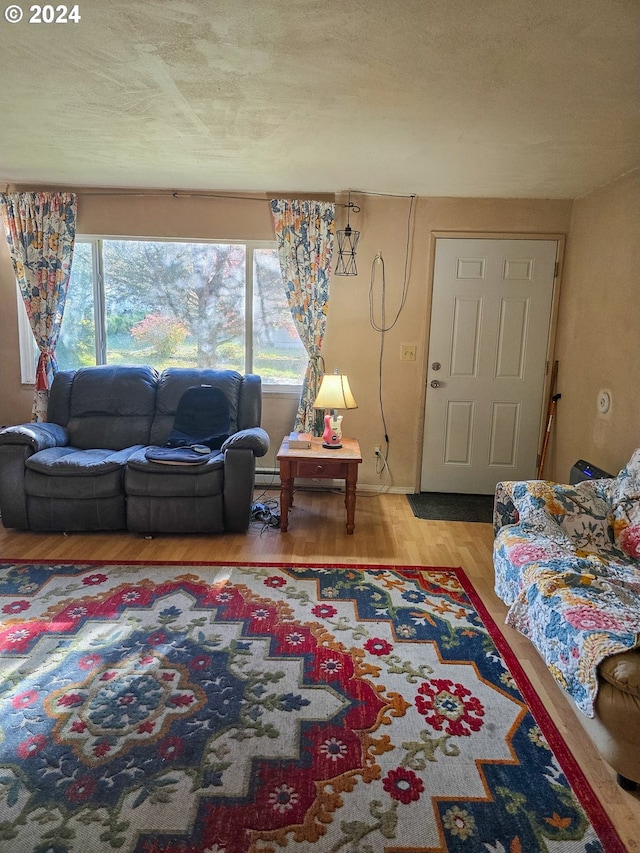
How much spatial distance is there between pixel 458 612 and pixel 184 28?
8.56 ft

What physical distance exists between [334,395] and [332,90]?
183 centimetres

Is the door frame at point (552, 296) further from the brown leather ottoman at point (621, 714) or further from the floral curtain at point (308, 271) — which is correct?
the brown leather ottoman at point (621, 714)

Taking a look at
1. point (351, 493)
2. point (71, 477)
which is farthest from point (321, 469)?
point (71, 477)

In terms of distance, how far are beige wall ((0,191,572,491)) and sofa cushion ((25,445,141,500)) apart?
1397 millimetres

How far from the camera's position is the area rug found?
4.85 ft

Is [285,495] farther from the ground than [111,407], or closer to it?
closer to it

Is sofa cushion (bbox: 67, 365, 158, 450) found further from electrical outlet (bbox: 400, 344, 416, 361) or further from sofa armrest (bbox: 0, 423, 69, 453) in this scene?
electrical outlet (bbox: 400, 344, 416, 361)

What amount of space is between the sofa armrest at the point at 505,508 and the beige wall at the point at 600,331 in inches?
35.5

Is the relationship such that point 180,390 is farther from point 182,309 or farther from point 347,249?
point 347,249

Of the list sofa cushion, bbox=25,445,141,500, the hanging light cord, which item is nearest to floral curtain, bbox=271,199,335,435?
the hanging light cord

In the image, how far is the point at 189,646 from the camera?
89.5 inches

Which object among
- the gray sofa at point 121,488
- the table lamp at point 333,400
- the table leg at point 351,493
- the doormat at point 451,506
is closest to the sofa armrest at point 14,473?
the gray sofa at point 121,488

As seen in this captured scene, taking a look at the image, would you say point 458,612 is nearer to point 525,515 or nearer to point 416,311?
point 525,515

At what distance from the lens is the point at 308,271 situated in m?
4.25
